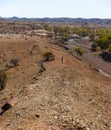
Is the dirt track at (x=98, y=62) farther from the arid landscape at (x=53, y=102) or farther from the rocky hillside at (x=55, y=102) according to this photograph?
the rocky hillside at (x=55, y=102)

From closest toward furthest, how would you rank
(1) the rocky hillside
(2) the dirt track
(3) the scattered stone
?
1. (1) the rocky hillside
2. (3) the scattered stone
3. (2) the dirt track

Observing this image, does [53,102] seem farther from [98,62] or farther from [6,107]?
[98,62]

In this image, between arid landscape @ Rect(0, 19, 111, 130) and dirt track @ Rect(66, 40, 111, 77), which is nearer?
arid landscape @ Rect(0, 19, 111, 130)

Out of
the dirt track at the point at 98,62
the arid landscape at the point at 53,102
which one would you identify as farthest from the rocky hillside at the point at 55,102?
the dirt track at the point at 98,62

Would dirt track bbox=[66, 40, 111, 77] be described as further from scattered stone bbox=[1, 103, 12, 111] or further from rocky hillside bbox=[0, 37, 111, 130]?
scattered stone bbox=[1, 103, 12, 111]

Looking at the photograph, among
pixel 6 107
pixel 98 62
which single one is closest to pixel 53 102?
pixel 6 107

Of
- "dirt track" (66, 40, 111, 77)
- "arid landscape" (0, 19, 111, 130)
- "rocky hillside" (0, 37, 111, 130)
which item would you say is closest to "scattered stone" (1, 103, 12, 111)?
"arid landscape" (0, 19, 111, 130)

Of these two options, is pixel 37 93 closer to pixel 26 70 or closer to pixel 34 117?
pixel 34 117

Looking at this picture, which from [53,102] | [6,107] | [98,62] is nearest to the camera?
[53,102]

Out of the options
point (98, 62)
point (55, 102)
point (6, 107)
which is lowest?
point (98, 62)

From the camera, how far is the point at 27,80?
2328 inches

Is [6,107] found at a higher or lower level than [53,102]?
lower

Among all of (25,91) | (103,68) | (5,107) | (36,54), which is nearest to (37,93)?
(25,91)

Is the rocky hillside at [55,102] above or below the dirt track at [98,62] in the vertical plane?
above
